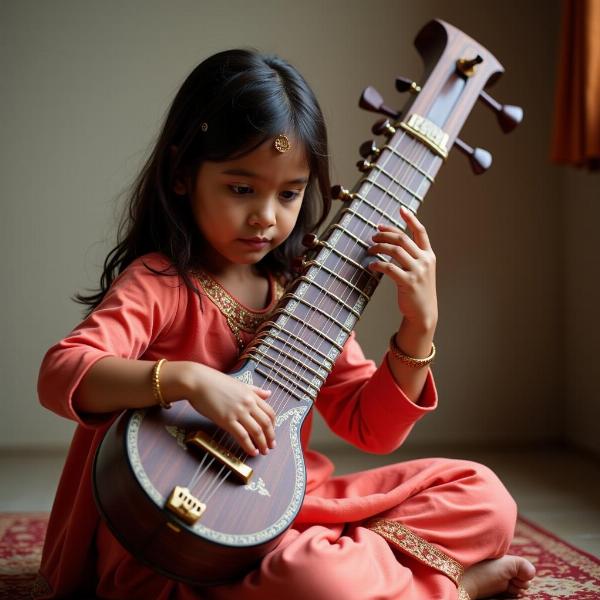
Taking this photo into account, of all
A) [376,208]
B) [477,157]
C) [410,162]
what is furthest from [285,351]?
[477,157]

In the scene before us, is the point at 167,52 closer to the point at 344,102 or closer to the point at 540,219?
the point at 344,102

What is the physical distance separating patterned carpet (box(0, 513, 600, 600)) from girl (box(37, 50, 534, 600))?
0.10 m

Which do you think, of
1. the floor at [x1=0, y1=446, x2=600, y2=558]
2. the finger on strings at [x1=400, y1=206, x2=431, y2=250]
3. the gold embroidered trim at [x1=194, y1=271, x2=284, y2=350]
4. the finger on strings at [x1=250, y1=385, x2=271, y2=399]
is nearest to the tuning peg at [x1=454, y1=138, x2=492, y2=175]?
the finger on strings at [x1=400, y1=206, x2=431, y2=250]

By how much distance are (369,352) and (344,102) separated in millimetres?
832

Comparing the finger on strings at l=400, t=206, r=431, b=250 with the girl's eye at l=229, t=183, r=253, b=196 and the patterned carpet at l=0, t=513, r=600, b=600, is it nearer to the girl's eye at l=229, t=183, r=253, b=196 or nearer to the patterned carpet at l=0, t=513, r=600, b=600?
the girl's eye at l=229, t=183, r=253, b=196

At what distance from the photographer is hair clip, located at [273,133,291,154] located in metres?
1.21

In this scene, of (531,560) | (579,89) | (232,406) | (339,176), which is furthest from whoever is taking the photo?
(339,176)

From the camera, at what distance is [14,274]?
2.62 meters

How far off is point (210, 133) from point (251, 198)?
0.40 ft

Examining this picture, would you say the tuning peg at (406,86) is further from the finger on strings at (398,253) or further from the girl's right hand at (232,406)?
the girl's right hand at (232,406)

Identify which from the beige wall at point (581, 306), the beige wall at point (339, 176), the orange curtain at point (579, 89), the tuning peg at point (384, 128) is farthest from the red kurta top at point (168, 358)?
the beige wall at point (581, 306)

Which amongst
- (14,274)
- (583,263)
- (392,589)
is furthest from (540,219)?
(392,589)

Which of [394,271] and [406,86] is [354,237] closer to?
[394,271]

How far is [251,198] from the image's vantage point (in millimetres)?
1225
